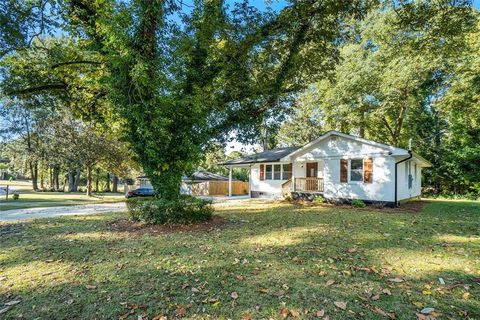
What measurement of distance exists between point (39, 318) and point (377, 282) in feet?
14.9

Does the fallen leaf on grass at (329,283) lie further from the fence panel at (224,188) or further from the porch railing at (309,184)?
the fence panel at (224,188)

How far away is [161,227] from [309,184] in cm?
1154

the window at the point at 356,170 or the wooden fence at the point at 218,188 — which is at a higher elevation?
the window at the point at 356,170

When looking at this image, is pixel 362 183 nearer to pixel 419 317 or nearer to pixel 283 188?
pixel 283 188

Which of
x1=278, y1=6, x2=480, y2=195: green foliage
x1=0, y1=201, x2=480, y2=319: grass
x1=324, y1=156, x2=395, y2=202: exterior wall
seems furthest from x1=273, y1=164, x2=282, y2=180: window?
x1=0, y1=201, x2=480, y2=319: grass

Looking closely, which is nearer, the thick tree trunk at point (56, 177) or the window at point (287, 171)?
the window at point (287, 171)

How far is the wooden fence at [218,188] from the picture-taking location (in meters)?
27.6

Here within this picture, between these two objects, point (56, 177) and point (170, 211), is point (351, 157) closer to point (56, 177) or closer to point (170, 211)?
point (170, 211)

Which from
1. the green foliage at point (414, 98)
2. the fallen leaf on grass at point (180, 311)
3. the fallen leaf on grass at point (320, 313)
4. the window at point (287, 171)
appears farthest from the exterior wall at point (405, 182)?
the fallen leaf on grass at point (180, 311)

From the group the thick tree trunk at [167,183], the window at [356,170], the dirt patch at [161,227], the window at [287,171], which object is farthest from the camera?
the window at [287,171]

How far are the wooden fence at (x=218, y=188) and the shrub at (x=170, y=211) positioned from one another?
60.3 feet

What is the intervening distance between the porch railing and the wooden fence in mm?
10642

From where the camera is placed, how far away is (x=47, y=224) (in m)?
9.14

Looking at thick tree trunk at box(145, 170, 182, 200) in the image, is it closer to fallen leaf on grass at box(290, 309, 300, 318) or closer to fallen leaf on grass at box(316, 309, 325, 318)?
fallen leaf on grass at box(290, 309, 300, 318)
